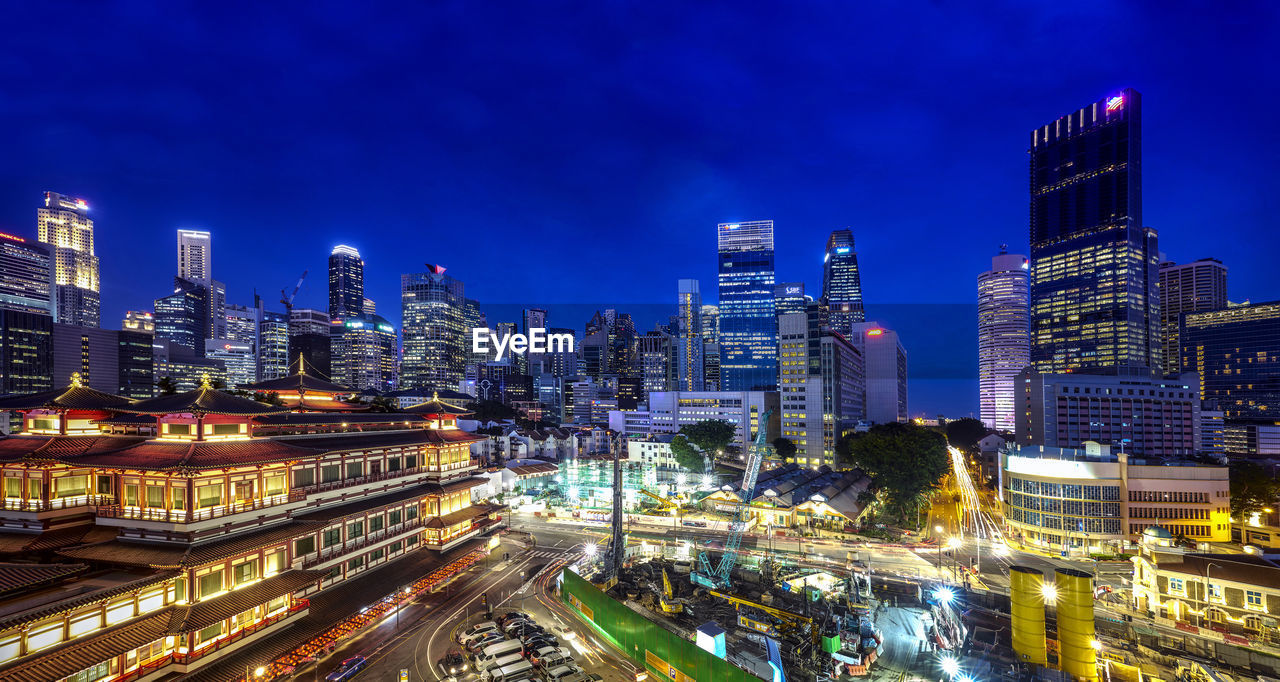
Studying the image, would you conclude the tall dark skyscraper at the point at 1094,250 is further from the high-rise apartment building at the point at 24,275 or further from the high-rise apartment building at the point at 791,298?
the high-rise apartment building at the point at 24,275

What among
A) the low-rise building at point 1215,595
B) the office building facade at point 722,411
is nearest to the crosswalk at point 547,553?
the low-rise building at point 1215,595

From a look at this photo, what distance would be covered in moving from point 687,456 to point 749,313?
78.5 metres

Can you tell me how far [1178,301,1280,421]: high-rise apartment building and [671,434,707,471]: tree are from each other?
14173cm

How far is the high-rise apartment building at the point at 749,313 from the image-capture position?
15062 centimetres

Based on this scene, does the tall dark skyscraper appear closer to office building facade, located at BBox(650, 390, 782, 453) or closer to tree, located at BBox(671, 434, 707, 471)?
office building facade, located at BBox(650, 390, 782, 453)

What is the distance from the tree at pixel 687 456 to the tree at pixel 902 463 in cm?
2325

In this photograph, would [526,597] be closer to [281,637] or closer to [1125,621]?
[281,637]

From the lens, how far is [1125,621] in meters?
32.6

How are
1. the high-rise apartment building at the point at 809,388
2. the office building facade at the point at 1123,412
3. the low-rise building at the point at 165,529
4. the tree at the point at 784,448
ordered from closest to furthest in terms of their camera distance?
1. the low-rise building at the point at 165,529
2. the office building facade at the point at 1123,412
3. the tree at the point at 784,448
4. the high-rise apartment building at the point at 809,388

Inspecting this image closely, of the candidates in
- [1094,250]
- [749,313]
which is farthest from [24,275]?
[1094,250]

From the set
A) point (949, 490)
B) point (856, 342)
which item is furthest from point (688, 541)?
point (856, 342)

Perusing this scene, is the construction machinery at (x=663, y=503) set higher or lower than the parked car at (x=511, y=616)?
lower

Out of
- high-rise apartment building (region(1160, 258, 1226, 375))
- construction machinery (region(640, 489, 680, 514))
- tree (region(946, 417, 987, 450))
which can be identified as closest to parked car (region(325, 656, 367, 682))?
construction machinery (region(640, 489, 680, 514))

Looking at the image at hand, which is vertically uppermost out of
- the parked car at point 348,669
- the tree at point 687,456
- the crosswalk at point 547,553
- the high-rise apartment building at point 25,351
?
the high-rise apartment building at point 25,351
